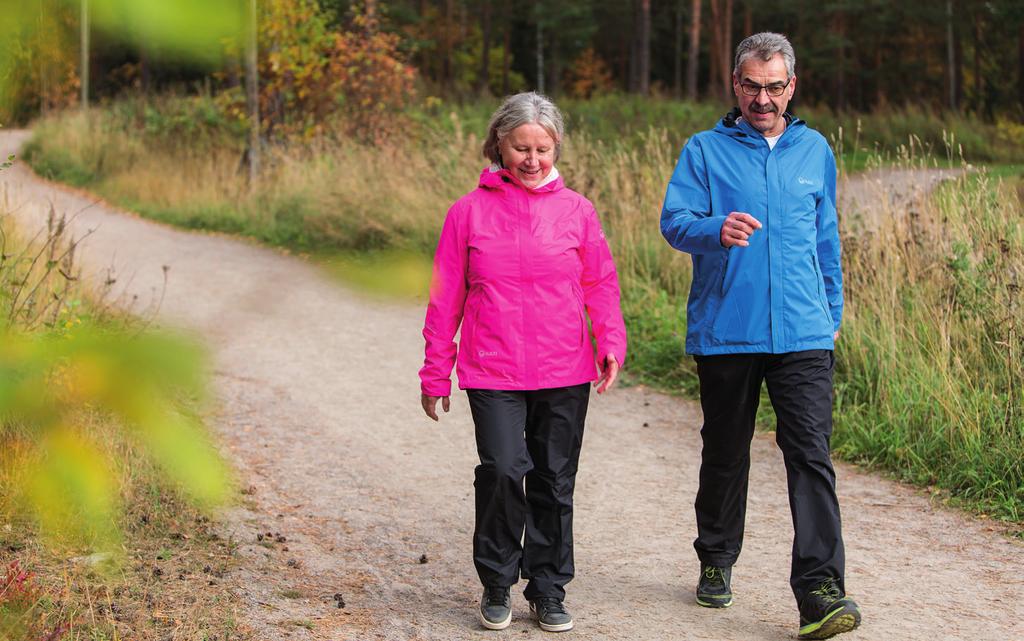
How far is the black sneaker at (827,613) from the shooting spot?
3740mm

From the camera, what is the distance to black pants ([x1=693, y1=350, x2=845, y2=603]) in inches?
150

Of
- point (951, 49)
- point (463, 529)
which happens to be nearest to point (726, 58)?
point (951, 49)

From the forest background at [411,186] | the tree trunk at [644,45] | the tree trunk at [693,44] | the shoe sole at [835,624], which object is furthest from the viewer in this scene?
the tree trunk at [644,45]

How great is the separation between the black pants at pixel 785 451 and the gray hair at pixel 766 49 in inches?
37.8

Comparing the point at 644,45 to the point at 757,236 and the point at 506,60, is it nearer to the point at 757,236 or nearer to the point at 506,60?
the point at 506,60

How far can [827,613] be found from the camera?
375cm

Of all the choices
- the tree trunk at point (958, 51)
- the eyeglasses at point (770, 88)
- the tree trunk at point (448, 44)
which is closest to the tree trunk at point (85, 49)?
the eyeglasses at point (770, 88)

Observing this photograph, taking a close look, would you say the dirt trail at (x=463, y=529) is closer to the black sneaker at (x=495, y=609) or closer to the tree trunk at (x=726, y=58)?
the black sneaker at (x=495, y=609)

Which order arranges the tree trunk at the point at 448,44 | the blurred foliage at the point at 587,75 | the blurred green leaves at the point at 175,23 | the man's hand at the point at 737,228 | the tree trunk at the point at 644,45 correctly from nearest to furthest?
1. the blurred green leaves at the point at 175,23
2. the man's hand at the point at 737,228
3. the tree trunk at the point at 644,45
4. the tree trunk at the point at 448,44
5. the blurred foliage at the point at 587,75

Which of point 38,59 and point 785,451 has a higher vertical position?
point 38,59

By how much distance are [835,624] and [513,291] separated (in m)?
1.49

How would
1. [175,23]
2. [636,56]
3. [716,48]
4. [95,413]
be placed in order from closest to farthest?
[175,23] → [95,413] → [716,48] → [636,56]

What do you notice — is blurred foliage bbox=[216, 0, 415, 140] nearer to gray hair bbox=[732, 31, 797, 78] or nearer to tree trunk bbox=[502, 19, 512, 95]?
gray hair bbox=[732, 31, 797, 78]

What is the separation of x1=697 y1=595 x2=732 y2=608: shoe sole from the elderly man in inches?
16.2
